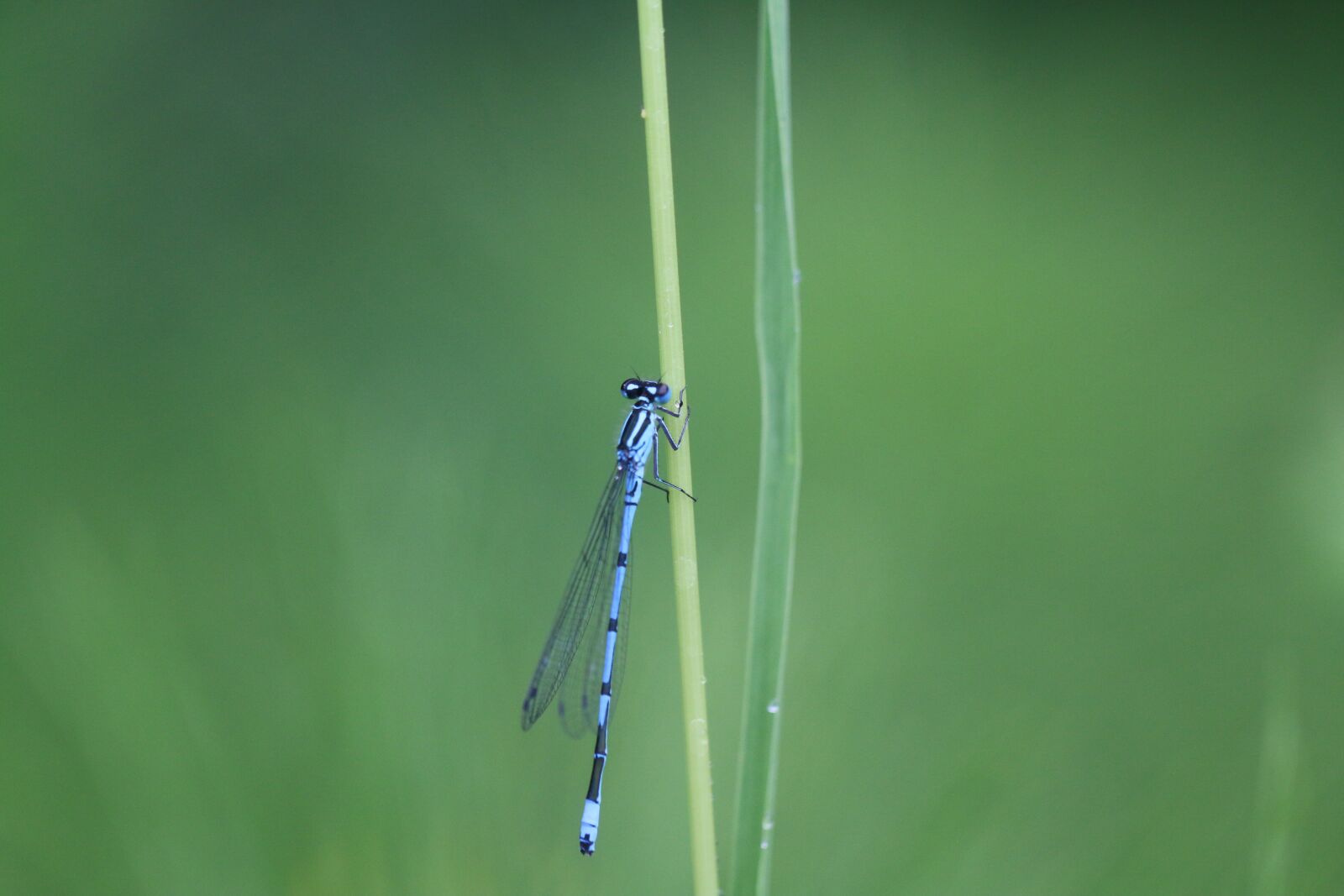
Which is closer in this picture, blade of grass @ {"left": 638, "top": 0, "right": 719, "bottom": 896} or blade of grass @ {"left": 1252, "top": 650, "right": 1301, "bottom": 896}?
blade of grass @ {"left": 638, "top": 0, "right": 719, "bottom": 896}

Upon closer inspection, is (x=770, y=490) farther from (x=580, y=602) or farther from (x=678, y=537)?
(x=580, y=602)

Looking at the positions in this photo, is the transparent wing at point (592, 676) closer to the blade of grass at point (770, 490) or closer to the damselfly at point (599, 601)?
the damselfly at point (599, 601)

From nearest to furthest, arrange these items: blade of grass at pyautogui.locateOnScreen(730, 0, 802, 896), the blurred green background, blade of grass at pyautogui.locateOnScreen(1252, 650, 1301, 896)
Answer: blade of grass at pyautogui.locateOnScreen(730, 0, 802, 896) → blade of grass at pyautogui.locateOnScreen(1252, 650, 1301, 896) → the blurred green background

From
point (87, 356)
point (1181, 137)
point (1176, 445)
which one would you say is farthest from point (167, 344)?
point (1181, 137)

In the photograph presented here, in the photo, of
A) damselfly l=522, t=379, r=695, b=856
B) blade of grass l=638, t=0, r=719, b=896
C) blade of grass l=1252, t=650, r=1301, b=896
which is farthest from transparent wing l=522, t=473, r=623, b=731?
blade of grass l=1252, t=650, r=1301, b=896

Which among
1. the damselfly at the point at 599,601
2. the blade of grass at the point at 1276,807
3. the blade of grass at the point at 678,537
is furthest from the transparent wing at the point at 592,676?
the blade of grass at the point at 1276,807

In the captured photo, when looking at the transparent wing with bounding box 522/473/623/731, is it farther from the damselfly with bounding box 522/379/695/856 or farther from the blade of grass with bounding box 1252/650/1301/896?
the blade of grass with bounding box 1252/650/1301/896

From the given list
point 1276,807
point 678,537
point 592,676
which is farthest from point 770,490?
point 592,676
